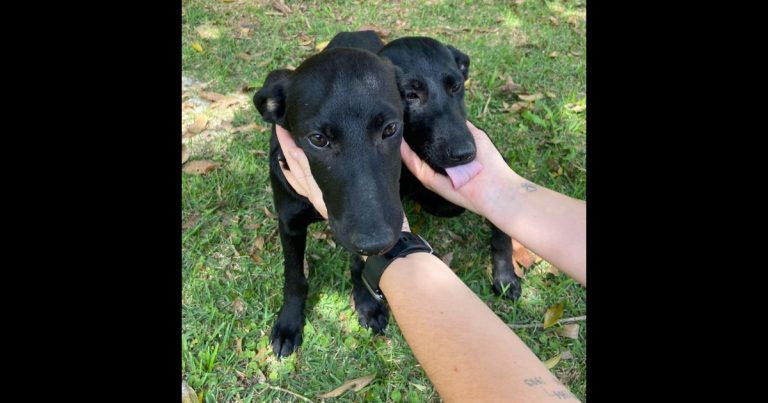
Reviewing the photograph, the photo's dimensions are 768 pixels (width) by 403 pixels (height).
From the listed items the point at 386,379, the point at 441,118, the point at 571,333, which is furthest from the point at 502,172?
the point at 386,379

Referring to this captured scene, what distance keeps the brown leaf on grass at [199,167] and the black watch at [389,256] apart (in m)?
2.28

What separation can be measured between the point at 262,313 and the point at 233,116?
2119 mm

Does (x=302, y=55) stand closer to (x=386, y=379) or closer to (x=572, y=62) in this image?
(x=572, y=62)

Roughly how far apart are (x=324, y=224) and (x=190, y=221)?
99 centimetres

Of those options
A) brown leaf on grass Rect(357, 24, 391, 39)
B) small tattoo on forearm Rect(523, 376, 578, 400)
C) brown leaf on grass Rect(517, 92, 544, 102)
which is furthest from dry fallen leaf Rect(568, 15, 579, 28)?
small tattoo on forearm Rect(523, 376, 578, 400)

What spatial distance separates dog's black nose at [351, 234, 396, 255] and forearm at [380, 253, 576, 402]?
0.24 metres

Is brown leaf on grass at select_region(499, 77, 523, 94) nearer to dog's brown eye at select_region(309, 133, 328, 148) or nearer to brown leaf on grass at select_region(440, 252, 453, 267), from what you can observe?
brown leaf on grass at select_region(440, 252, 453, 267)

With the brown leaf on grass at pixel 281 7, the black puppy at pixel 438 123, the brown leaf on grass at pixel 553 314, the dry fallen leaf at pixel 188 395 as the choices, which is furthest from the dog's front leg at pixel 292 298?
the brown leaf on grass at pixel 281 7

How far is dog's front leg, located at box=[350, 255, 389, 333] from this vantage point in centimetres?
345

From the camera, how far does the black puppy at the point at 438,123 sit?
10.4 feet

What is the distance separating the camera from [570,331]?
3439 millimetres

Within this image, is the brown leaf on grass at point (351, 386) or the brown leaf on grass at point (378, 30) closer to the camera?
the brown leaf on grass at point (351, 386)

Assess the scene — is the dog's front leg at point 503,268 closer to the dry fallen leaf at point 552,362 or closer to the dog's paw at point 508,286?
the dog's paw at point 508,286

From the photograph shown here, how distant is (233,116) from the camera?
16.2 feet
